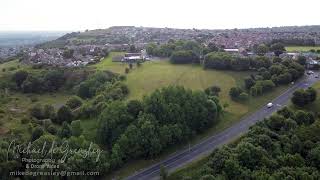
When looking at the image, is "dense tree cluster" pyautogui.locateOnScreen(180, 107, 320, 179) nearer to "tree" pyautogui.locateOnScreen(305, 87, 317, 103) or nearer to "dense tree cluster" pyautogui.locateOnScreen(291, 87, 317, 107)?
"dense tree cluster" pyautogui.locateOnScreen(291, 87, 317, 107)

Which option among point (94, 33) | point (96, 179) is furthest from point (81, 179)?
point (94, 33)

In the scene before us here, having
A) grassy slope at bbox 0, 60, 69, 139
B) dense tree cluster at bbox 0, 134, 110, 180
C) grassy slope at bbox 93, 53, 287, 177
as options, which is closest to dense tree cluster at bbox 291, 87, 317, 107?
grassy slope at bbox 93, 53, 287, 177

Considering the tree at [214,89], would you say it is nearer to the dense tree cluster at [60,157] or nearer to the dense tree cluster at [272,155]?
the dense tree cluster at [272,155]

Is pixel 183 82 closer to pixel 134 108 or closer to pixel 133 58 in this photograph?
pixel 134 108

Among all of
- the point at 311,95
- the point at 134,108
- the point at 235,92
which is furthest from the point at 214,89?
the point at 134,108

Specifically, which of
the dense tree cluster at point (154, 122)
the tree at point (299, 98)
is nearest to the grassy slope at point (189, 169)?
the dense tree cluster at point (154, 122)

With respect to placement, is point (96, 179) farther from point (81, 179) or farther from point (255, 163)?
point (255, 163)
